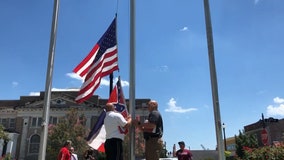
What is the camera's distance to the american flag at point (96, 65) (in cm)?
906

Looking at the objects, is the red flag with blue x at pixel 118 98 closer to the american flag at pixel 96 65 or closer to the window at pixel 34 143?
the american flag at pixel 96 65

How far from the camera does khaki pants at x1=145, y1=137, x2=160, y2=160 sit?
22.7 feet

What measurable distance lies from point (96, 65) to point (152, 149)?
3.66m

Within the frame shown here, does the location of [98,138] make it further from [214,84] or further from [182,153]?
[214,84]

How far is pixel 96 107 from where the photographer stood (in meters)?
49.0

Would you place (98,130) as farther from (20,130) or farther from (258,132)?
(258,132)

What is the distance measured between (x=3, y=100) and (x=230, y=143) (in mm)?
48699

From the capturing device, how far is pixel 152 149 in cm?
695

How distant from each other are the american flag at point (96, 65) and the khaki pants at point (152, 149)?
2758 millimetres

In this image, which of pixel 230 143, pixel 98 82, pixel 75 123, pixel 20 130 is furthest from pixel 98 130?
pixel 230 143

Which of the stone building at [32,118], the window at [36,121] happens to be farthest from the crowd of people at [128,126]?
the window at [36,121]

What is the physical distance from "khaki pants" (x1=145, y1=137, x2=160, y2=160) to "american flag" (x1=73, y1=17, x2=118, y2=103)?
276 cm

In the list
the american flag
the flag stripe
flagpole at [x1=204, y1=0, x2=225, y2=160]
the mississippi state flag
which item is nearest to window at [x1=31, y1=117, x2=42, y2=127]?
the mississippi state flag

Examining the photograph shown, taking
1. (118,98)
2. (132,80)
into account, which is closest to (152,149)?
(132,80)
